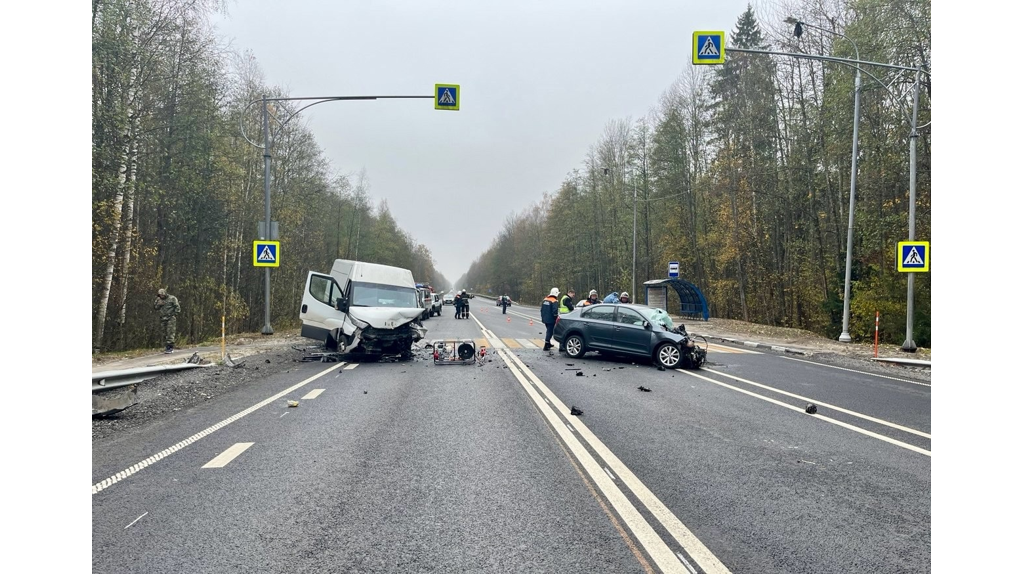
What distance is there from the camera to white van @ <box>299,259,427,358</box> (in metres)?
12.9

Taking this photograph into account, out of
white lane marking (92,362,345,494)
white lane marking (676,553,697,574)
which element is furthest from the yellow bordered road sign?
white lane marking (676,553,697,574)

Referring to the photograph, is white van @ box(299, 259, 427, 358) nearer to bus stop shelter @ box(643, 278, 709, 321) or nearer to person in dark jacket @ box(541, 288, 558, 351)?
person in dark jacket @ box(541, 288, 558, 351)

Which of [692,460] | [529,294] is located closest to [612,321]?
[692,460]

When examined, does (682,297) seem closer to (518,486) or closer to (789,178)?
(789,178)

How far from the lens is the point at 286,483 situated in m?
4.39

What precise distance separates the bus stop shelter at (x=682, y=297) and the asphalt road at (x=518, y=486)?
22.2 m

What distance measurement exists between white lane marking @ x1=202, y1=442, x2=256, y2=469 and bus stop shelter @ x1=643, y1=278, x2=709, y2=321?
26.7 m

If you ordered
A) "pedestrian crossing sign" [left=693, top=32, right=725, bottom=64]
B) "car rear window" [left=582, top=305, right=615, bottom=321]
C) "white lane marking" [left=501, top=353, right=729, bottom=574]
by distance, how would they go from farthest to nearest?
"car rear window" [left=582, top=305, right=615, bottom=321], "pedestrian crossing sign" [left=693, top=32, right=725, bottom=64], "white lane marking" [left=501, top=353, right=729, bottom=574]

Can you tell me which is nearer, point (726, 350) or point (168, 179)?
point (726, 350)

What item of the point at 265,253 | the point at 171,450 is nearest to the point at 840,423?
the point at 171,450

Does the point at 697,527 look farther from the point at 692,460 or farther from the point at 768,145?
the point at 768,145

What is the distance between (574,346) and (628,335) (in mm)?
1580

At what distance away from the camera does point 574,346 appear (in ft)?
45.7

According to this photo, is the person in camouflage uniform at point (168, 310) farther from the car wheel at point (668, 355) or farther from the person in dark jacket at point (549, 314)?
the car wheel at point (668, 355)
